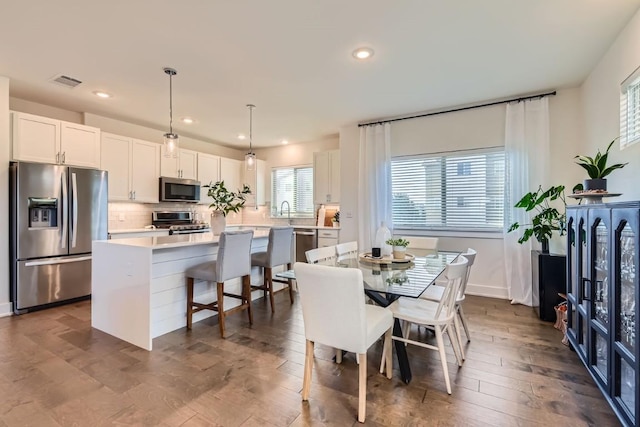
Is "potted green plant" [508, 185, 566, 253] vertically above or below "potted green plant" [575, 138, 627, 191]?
below

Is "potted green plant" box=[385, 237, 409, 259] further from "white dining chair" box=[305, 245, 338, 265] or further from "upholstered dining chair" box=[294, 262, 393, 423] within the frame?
"upholstered dining chair" box=[294, 262, 393, 423]

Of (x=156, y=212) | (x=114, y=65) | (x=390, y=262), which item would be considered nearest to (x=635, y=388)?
(x=390, y=262)

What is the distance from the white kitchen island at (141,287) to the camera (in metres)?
2.66

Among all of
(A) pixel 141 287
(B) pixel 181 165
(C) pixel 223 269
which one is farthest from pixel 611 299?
(B) pixel 181 165

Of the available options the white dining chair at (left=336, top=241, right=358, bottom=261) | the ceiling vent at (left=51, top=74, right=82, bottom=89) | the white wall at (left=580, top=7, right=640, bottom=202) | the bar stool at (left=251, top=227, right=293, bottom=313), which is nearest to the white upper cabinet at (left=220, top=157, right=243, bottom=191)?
the ceiling vent at (left=51, top=74, right=82, bottom=89)

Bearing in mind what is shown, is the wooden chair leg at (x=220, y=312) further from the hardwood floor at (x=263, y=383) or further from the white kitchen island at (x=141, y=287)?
the white kitchen island at (x=141, y=287)

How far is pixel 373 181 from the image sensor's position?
4.85 m

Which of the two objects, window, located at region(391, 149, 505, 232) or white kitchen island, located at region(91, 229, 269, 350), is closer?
white kitchen island, located at region(91, 229, 269, 350)

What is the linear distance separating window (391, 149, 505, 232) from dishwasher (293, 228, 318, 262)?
151 centimetres

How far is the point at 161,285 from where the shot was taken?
113 inches

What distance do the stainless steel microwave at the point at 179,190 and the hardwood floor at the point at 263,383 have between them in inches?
102

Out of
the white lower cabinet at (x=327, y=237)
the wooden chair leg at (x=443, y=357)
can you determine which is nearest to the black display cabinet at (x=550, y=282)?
the wooden chair leg at (x=443, y=357)

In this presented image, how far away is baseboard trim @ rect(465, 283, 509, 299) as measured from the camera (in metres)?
4.10

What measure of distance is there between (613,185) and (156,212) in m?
5.90
